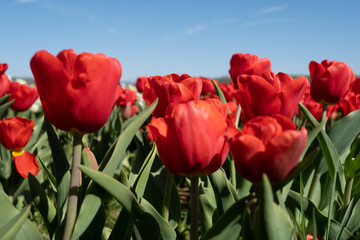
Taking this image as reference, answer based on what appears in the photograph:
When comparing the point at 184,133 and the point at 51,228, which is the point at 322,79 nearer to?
the point at 184,133

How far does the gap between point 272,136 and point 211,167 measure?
0.18 meters

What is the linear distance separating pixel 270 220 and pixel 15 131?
59.9 inches

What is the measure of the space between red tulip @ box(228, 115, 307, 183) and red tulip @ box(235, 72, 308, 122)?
31 cm

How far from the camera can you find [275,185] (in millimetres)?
718

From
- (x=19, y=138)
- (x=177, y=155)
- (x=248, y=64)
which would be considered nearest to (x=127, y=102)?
(x=19, y=138)

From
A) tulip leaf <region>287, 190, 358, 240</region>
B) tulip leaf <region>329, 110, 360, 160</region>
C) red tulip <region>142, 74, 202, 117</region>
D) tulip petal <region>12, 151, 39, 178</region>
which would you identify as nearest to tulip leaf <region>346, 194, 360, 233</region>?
tulip leaf <region>287, 190, 358, 240</region>

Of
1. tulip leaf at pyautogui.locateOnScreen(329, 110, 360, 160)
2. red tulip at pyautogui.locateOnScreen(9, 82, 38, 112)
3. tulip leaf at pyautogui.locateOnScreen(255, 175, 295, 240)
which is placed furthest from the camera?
red tulip at pyautogui.locateOnScreen(9, 82, 38, 112)

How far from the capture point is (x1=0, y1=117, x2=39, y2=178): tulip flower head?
1812 millimetres

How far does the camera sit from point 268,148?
0.64 m

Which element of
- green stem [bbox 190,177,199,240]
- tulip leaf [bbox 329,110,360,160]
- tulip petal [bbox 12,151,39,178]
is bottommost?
tulip petal [bbox 12,151,39,178]

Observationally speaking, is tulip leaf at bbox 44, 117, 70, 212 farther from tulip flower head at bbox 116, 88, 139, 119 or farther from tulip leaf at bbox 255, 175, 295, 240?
tulip flower head at bbox 116, 88, 139, 119

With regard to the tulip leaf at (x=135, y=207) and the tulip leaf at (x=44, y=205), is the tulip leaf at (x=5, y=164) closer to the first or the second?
the tulip leaf at (x=44, y=205)

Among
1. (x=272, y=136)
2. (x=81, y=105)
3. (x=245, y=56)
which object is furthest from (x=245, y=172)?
(x=245, y=56)

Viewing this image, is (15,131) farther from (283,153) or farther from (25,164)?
(283,153)
